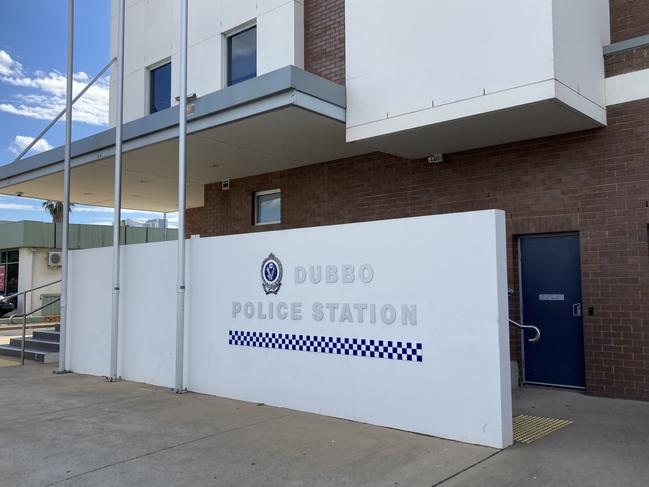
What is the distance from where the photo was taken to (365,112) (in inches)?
360

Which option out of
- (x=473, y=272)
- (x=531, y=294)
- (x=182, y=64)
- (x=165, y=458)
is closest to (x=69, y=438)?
(x=165, y=458)

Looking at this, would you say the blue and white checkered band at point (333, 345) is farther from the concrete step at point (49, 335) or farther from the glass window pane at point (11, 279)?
the glass window pane at point (11, 279)

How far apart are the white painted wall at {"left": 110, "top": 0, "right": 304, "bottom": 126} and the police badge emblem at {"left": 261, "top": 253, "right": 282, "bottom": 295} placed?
423 cm

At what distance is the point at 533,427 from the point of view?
22.3 feet

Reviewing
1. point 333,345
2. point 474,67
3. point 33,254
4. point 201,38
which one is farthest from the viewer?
point 33,254

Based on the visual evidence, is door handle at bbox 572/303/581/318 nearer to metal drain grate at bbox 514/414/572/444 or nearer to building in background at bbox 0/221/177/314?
metal drain grate at bbox 514/414/572/444

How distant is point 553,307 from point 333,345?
12.1ft

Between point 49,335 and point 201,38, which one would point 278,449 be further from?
point 49,335

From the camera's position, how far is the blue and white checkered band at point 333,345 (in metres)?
6.77

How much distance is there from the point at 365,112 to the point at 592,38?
3242 millimetres

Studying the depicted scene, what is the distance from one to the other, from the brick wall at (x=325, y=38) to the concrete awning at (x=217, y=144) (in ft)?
4.40

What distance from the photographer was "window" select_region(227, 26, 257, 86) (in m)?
11.9

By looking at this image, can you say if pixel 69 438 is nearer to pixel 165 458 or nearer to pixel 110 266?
pixel 165 458

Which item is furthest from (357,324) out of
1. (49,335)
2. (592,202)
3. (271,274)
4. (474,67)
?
(49,335)
